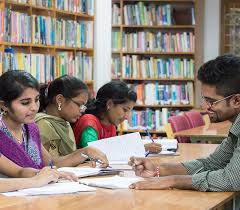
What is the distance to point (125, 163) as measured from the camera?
3.69 meters

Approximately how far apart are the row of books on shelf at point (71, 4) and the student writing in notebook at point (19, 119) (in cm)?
268

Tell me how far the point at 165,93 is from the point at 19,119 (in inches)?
241

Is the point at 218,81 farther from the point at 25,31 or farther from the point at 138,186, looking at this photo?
the point at 25,31

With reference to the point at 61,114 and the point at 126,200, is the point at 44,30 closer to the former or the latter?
the point at 61,114

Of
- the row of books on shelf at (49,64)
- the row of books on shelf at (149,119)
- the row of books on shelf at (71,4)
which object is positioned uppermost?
the row of books on shelf at (71,4)

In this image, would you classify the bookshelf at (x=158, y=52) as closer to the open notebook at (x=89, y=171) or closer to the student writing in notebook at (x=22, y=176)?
the open notebook at (x=89, y=171)

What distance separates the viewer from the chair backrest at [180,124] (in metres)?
6.41

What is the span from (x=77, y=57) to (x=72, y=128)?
9.20ft

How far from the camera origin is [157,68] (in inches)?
369

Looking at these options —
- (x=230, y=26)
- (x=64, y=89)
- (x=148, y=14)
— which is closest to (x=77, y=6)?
(x=148, y=14)

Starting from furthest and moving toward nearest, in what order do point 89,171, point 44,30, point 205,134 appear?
point 44,30
point 205,134
point 89,171

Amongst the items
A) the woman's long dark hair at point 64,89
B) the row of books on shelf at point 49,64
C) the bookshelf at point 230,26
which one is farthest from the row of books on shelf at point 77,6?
the bookshelf at point 230,26

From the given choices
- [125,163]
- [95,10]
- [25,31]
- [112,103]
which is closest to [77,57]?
[95,10]

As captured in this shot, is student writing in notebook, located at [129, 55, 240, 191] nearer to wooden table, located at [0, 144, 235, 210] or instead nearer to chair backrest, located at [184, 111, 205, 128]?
wooden table, located at [0, 144, 235, 210]
